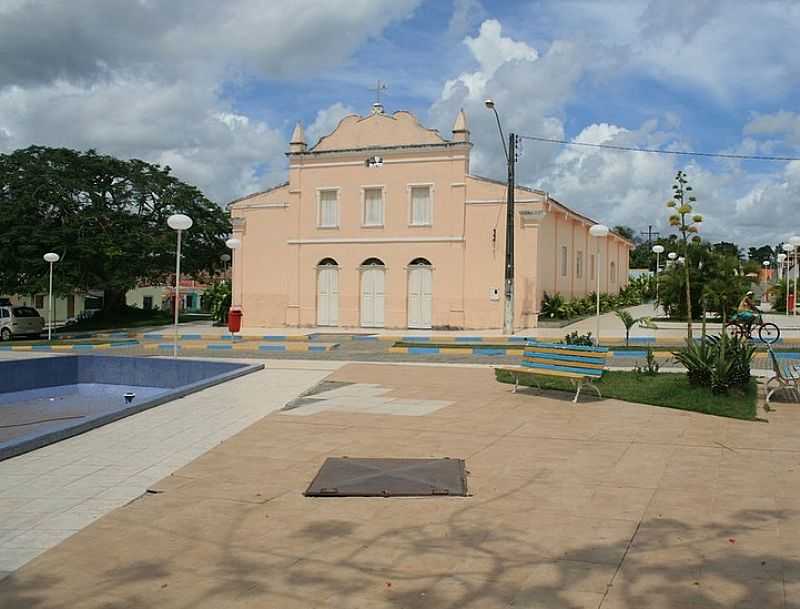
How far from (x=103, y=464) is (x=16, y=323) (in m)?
28.4

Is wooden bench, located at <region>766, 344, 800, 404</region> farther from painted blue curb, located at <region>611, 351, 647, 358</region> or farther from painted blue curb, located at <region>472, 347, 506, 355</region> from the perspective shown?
painted blue curb, located at <region>472, 347, 506, 355</region>

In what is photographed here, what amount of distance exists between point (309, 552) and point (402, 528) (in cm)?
76

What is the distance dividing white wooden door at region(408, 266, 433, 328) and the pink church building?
4cm

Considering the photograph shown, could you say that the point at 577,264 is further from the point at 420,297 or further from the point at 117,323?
the point at 117,323

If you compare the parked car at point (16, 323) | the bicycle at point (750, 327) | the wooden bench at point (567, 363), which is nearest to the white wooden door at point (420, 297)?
the bicycle at point (750, 327)

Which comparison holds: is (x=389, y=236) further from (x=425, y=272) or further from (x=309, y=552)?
(x=309, y=552)

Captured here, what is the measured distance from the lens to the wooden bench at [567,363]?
36.6ft

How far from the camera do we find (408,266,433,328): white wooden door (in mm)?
30219

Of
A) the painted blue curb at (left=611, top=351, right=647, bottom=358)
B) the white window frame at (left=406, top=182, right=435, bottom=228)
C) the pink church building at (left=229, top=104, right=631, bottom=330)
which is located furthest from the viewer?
the white window frame at (left=406, top=182, right=435, bottom=228)

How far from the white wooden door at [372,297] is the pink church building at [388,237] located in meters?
0.04

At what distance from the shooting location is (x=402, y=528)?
564cm

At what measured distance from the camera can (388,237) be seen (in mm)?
30797

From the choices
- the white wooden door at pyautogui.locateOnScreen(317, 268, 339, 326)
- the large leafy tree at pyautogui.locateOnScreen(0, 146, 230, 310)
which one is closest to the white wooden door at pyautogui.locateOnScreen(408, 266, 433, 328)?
the white wooden door at pyautogui.locateOnScreen(317, 268, 339, 326)

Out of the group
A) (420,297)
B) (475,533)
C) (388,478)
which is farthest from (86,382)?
(475,533)
